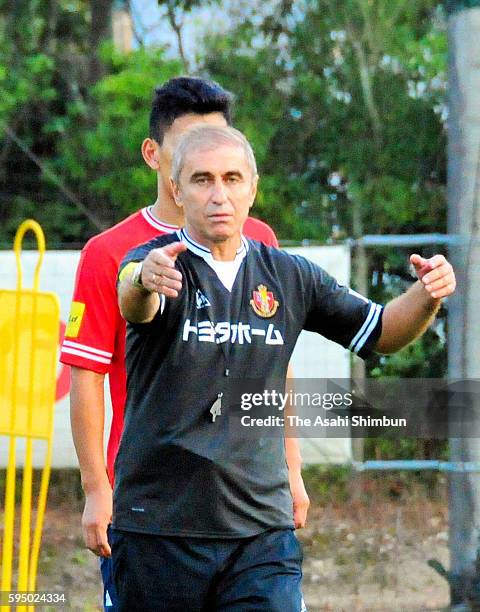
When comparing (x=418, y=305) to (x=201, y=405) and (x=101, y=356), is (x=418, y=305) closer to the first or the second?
(x=201, y=405)

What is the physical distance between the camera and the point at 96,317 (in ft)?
12.4

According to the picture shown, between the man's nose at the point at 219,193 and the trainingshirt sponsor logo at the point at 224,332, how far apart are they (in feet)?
0.94

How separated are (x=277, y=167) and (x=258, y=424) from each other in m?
6.12

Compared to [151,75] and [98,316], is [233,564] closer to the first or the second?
[98,316]

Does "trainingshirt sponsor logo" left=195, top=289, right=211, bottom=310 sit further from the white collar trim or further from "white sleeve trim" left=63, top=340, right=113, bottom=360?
"white sleeve trim" left=63, top=340, right=113, bottom=360

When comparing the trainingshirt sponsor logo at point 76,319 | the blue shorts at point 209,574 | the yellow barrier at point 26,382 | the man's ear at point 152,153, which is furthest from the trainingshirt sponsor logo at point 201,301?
the yellow barrier at point 26,382

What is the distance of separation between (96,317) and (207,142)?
0.86 m

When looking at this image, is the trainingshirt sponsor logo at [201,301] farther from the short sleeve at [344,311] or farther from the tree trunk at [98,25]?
the tree trunk at [98,25]

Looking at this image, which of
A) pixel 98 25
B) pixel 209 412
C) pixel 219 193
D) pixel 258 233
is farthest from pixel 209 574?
pixel 98 25

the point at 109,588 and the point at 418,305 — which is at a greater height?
the point at 418,305

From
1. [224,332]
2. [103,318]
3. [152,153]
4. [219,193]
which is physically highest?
[152,153]

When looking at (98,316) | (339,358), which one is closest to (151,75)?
(339,358)

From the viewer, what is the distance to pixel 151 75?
9.44 m

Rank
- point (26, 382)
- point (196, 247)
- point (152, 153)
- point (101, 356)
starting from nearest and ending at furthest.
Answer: point (196, 247) < point (101, 356) < point (152, 153) < point (26, 382)
